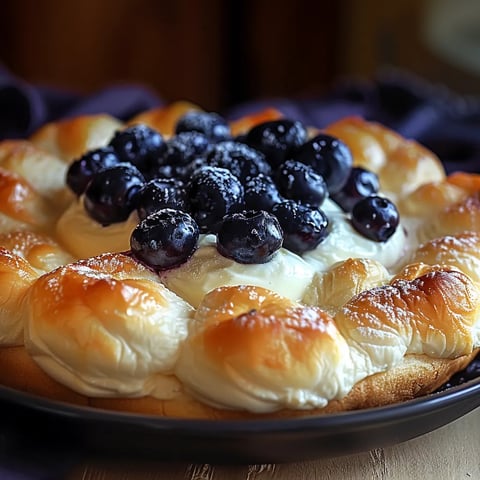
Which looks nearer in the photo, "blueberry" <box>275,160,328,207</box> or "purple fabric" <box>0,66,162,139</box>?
"blueberry" <box>275,160,328,207</box>

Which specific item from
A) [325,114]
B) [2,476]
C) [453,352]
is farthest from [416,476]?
[325,114]

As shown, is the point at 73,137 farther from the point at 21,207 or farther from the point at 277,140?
the point at 277,140

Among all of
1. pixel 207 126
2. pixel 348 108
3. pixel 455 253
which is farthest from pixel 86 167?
pixel 348 108

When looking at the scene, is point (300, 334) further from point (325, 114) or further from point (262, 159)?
point (325, 114)

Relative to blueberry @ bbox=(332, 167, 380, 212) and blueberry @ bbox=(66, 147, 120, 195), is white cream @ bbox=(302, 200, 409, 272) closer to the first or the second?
blueberry @ bbox=(332, 167, 380, 212)

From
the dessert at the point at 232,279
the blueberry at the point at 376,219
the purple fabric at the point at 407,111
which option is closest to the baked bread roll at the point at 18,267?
the dessert at the point at 232,279

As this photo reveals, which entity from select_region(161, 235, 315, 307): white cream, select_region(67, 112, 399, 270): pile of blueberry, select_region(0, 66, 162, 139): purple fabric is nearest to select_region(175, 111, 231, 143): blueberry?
select_region(67, 112, 399, 270): pile of blueberry
